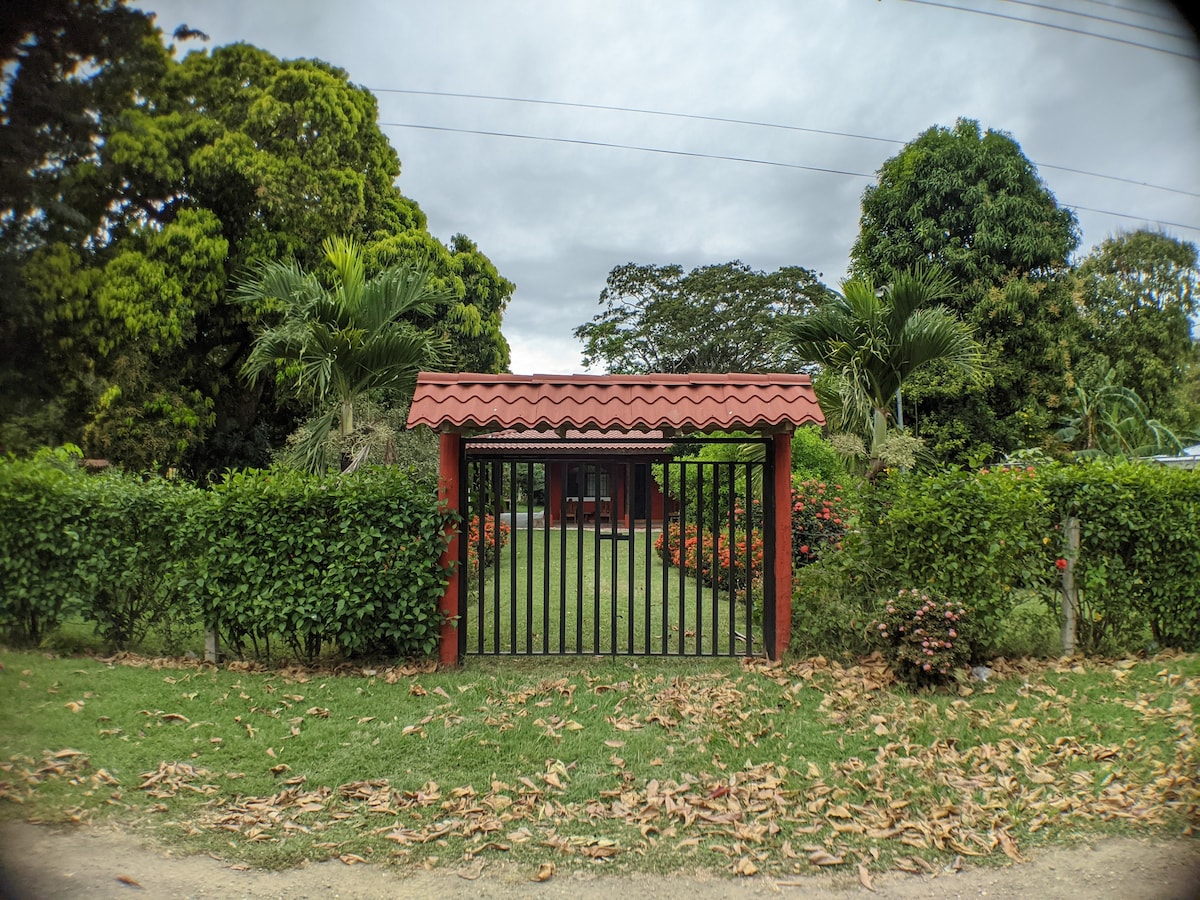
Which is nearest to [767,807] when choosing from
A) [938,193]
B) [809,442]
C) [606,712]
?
[606,712]

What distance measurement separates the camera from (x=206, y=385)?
11023 mm

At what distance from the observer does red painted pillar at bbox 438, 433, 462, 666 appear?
5270 millimetres

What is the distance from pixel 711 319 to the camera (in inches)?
1114

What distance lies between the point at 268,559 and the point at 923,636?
4.86 m

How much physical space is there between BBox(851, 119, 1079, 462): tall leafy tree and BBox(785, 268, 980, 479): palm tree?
36.6ft

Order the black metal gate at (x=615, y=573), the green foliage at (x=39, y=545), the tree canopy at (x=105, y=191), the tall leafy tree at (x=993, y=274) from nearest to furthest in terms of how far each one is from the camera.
→ the tree canopy at (x=105, y=191)
the green foliage at (x=39, y=545)
the black metal gate at (x=615, y=573)
the tall leafy tree at (x=993, y=274)

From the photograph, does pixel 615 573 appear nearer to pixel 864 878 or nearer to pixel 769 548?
pixel 769 548

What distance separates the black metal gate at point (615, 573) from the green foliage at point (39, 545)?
101 inches

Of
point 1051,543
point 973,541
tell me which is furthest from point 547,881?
point 1051,543

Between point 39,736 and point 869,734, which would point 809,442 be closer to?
point 869,734

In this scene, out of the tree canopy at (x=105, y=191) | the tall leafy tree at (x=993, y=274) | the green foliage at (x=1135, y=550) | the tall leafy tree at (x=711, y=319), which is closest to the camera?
the tree canopy at (x=105, y=191)

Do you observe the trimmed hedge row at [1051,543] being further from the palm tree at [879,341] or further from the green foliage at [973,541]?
the palm tree at [879,341]

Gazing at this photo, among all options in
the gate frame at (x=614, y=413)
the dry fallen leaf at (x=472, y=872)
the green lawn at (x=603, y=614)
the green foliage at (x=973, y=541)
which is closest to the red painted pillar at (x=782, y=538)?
the gate frame at (x=614, y=413)

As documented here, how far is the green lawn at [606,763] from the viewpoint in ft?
9.00
